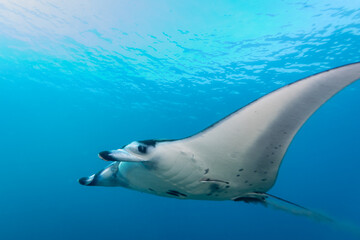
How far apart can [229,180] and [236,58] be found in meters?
12.5

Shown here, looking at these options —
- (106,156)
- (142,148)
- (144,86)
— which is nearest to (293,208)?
(142,148)

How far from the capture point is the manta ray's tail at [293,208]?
9.75 feet

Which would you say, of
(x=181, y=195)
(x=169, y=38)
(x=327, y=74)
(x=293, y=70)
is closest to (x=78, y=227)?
(x=169, y=38)

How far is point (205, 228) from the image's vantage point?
1280 inches

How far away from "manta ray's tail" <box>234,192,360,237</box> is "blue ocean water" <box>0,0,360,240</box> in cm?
11

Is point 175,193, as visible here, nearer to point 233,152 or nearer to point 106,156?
point 233,152

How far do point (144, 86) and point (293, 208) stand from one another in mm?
17909

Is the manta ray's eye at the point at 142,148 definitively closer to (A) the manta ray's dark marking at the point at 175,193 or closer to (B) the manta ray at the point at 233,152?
(B) the manta ray at the point at 233,152

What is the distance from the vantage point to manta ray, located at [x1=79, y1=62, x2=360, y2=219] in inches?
75.2

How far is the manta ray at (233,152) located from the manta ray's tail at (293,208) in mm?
15

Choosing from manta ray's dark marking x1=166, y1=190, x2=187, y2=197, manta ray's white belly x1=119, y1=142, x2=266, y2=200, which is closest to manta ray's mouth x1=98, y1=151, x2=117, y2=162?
manta ray's white belly x1=119, y1=142, x2=266, y2=200

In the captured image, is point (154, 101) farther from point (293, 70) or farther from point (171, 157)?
point (171, 157)

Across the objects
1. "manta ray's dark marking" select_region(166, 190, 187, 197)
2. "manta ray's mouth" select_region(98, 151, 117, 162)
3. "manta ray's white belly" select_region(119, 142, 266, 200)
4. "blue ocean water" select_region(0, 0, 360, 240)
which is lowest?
"manta ray's dark marking" select_region(166, 190, 187, 197)

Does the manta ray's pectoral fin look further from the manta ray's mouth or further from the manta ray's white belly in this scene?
the manta ray's mouth
